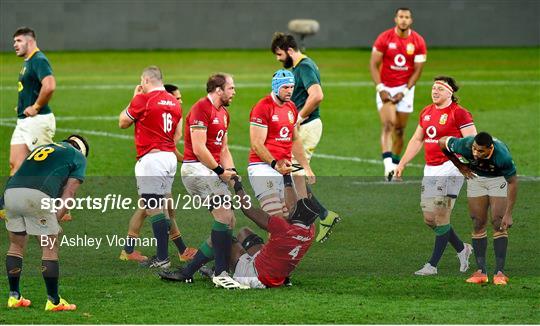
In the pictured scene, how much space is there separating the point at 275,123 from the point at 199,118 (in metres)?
1.08

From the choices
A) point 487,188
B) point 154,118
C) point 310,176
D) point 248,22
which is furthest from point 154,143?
point 248,22

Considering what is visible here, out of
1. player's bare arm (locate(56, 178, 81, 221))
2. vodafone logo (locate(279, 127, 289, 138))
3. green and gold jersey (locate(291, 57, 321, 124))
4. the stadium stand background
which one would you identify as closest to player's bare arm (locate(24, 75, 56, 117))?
green and gold jersey (locate(291, 57, 321, 124))

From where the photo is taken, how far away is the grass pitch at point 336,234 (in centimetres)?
1149

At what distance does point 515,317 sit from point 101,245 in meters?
5.66

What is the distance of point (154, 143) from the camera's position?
44.6ft

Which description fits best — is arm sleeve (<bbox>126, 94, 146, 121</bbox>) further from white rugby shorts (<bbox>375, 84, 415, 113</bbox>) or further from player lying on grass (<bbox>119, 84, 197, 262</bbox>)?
white rugby shorts (<bbox>375, 84, 415, 113</bbox>)

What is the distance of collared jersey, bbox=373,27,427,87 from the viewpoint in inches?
790

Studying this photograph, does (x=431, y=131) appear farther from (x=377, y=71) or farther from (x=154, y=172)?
(x=377, y=71)

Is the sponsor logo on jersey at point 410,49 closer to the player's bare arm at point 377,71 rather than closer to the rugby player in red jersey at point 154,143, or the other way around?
the player's bare arm at point 377,71

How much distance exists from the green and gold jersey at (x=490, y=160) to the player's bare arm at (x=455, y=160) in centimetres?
5

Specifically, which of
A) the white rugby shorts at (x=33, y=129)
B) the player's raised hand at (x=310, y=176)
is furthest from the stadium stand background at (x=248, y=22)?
the player's raised hand at (x=310, y=176)

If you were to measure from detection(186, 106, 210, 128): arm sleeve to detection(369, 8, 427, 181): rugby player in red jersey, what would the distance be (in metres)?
7.33

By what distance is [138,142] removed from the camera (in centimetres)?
1366

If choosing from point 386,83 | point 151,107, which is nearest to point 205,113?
point 151,107
